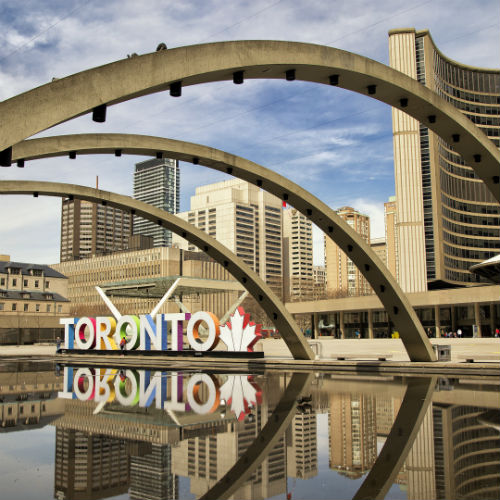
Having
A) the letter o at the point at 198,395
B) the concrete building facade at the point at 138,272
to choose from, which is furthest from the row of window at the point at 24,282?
the letter o at the point at 198,395

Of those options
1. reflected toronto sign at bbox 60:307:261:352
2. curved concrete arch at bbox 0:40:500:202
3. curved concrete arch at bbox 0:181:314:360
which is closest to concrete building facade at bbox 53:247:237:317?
reflected toronto sign at bbox 60:307:261:352

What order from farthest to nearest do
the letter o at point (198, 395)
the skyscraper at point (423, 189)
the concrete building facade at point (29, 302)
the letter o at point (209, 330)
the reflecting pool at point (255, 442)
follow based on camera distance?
1. the skyscraper at point (423, 189)
2. the concrete building facade at point (29, 302)
3. the letter o at point (209, 330)
4. the letter o at point (198, 395)
5. the reflecting pool at point (255, 442)

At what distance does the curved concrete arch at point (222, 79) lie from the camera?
8.71 metres

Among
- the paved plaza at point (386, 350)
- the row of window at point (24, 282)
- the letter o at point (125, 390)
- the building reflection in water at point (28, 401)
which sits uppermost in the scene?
the row of window at point (24, 282)

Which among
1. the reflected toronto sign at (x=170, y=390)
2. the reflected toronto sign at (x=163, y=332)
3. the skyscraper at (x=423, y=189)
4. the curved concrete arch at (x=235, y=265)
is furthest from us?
the skyscraper at (x=423, y=189)

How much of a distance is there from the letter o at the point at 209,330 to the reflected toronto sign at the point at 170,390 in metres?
7.89

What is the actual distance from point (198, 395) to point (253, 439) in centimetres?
761

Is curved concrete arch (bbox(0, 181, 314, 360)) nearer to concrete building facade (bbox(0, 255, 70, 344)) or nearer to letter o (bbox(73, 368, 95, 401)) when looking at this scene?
letter o (bbox(73, 368, 95, 401))

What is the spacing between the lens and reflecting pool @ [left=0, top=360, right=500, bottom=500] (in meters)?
8.18

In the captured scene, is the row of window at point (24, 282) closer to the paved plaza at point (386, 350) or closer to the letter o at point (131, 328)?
the paved plaza at point (386, 350)

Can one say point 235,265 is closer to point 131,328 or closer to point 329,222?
point 329,222

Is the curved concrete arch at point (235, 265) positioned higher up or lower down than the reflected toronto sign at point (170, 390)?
higher up

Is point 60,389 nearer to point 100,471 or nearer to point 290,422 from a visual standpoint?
point 290,422

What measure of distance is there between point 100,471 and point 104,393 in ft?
Answer: 35.7
